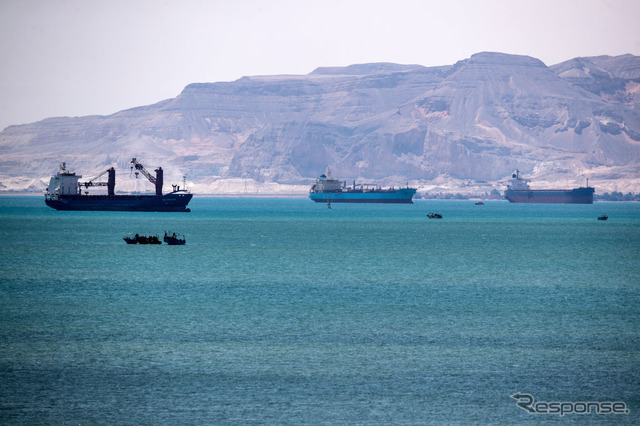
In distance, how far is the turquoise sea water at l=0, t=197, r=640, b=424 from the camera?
3225 cm

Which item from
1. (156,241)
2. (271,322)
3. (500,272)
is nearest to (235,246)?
(156,241)

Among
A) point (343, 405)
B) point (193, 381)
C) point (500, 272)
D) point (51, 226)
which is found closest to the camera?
point (343, 405)

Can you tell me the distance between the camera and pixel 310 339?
44.1 m

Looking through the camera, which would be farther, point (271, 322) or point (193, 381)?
point (271, 322)

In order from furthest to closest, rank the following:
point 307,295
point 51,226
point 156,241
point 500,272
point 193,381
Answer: point 51,226, point 156,241, point 500,272, point 307,295, point 193,381

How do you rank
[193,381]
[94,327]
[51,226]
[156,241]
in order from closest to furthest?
[193,381] < [94,327] < [156,241] < [51,226]

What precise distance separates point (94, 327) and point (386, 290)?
24.0m

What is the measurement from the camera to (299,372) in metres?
36.8

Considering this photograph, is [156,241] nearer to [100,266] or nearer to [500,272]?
[100,266]

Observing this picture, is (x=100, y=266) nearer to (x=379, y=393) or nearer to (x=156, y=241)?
(x=156, y=241)

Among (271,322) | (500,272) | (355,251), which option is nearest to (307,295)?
(271,322)

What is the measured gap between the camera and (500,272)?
7900cm

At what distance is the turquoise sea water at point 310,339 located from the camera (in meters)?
32.2

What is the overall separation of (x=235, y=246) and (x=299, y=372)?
7323cm
